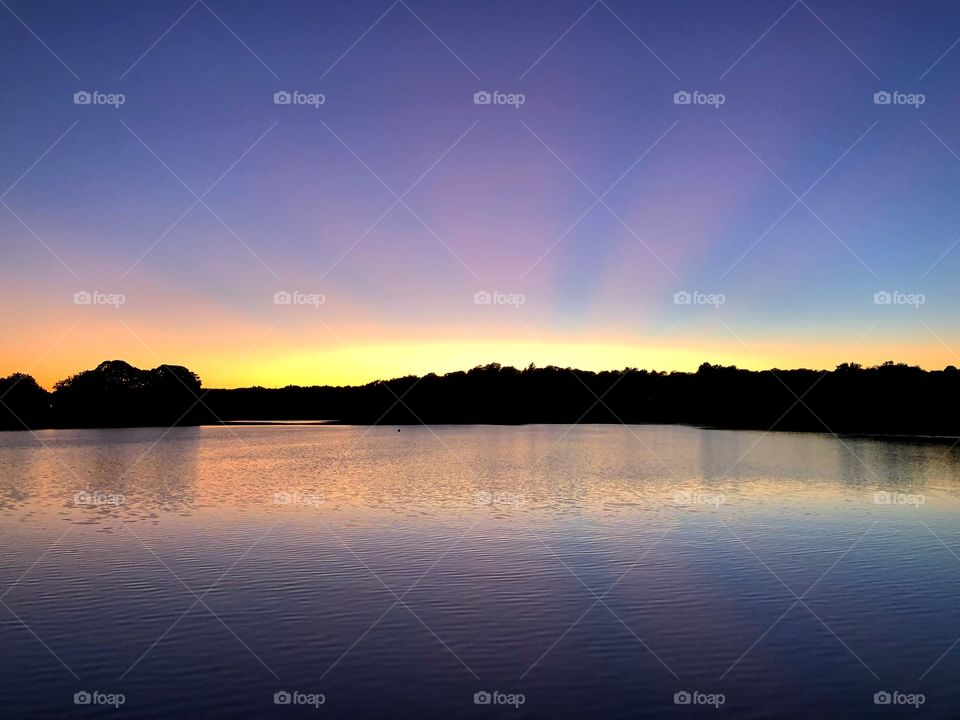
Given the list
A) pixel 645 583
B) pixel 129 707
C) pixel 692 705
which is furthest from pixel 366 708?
pixel 645 583

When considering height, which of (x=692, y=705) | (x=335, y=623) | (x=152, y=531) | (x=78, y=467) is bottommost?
(x=692, y=705)

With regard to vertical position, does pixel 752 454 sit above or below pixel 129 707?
above

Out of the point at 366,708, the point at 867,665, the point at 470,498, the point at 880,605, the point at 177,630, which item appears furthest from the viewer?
the point at 470,498

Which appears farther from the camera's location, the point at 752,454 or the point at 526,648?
the point at 752,454

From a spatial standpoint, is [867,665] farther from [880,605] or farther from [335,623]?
[335,623]

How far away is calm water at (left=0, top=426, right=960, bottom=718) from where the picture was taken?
1375 centimetres

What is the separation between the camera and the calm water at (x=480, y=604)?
45.1 ft

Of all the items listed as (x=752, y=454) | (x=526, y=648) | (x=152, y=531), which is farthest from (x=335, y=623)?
(x=752, y=454)

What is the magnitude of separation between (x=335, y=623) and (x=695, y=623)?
8743 millimetres

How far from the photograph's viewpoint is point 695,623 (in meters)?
18.1

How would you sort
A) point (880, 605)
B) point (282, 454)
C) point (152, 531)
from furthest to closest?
point (282, 454), point (152, 531), point (880, 605)

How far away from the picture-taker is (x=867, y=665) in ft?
49.9

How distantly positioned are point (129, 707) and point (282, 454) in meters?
82.7

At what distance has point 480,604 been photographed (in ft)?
64.4
